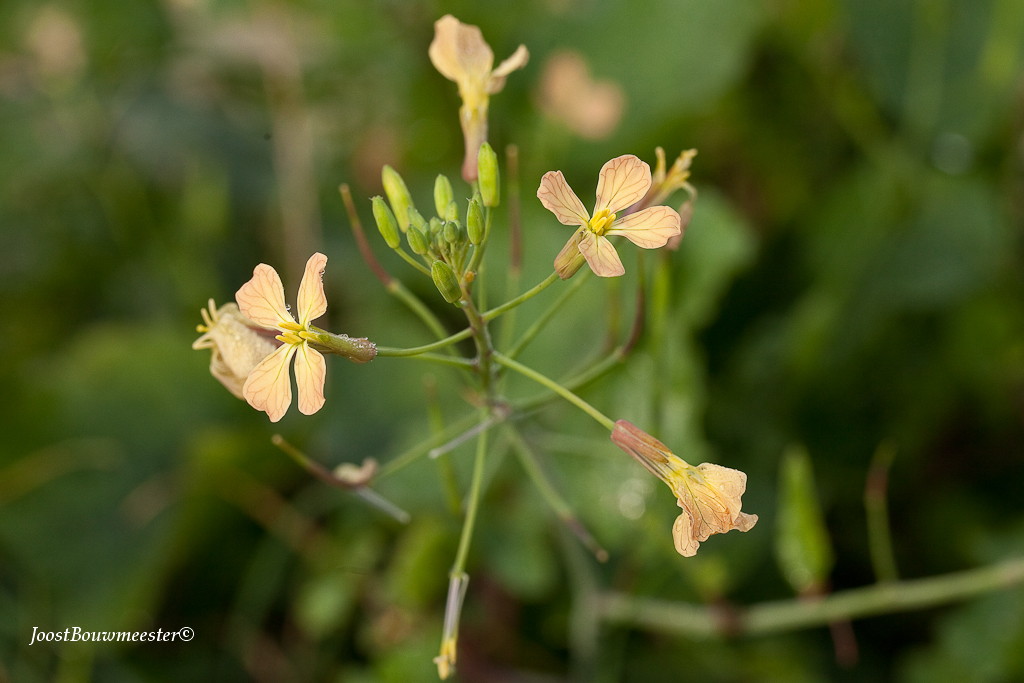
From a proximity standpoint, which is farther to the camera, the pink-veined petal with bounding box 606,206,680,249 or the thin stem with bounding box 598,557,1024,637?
the thin stem with bounding box 598,557,1024,637

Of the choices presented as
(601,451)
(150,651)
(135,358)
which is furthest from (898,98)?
(150,651)

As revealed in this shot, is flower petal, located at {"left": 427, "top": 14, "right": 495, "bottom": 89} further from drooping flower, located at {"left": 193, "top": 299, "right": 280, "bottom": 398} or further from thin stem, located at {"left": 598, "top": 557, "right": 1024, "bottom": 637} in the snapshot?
thin stem, located at {"left": 598, "top": 557, "right": 1024, "bottom": 637}

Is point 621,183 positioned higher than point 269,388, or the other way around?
point 621,183

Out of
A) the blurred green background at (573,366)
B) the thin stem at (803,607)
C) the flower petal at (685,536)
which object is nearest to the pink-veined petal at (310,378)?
the flower petal at (685,536)

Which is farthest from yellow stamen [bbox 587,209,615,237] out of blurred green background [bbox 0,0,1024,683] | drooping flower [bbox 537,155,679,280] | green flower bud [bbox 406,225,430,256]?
blurred green background [bbox 0,0,1024,683]

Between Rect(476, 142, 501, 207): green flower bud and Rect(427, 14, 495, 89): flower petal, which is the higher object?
Rect(427, 14, 495, 89): flower petal

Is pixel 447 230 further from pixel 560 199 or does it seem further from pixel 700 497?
pixel 700 497

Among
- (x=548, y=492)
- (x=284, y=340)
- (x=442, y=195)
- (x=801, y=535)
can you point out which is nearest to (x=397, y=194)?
(x=442, y=195)
